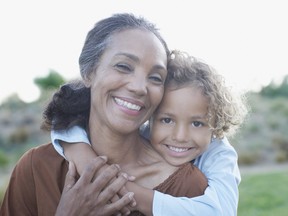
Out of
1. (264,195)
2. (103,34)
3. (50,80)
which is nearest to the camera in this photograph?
(103,34)

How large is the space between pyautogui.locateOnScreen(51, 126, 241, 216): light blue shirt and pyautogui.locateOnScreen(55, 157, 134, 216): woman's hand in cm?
19

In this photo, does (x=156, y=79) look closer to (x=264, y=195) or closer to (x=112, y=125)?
(x=112, y=125)

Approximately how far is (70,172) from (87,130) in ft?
1.25

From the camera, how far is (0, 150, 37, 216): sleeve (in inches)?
131

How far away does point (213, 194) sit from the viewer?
10.2 feet

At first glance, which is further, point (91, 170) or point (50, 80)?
point (50, 80)

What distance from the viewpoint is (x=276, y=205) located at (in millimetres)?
9859

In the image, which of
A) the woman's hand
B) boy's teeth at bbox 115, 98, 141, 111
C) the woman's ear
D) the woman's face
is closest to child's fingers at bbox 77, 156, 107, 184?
the woman's hand

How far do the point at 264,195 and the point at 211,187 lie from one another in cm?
771

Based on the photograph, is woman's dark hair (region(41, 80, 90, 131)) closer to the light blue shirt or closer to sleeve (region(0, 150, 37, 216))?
the light blue shirt

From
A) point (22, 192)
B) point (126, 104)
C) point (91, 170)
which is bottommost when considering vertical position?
point (22, 192)

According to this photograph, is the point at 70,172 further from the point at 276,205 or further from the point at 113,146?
the point at 276,205

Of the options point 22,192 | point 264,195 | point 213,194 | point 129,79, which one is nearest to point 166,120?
point 129,79

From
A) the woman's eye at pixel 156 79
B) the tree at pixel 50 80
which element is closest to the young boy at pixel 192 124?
the woman's eye at pixel 156 79
